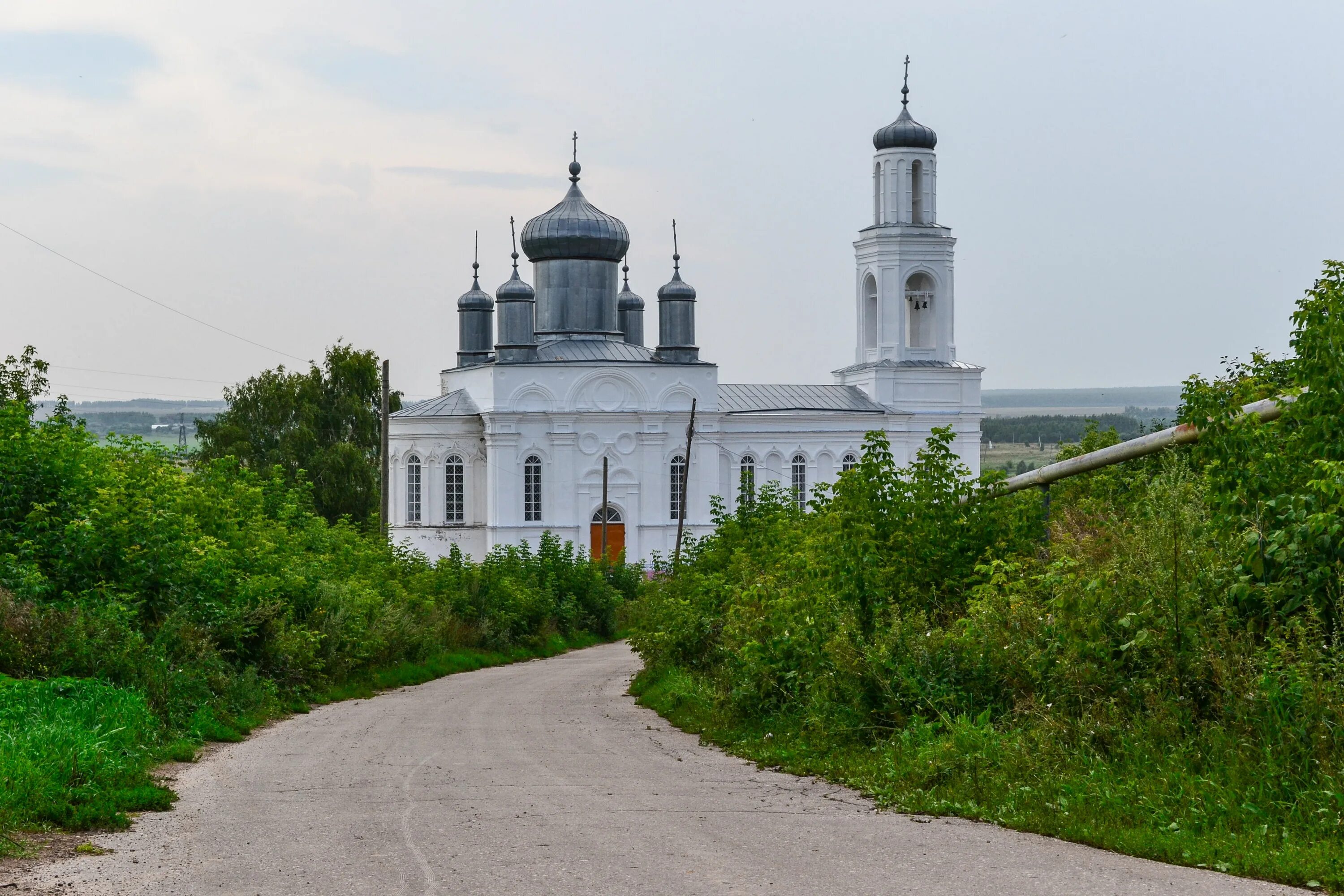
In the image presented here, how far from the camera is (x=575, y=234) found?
167 ft

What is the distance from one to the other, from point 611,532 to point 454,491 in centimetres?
459

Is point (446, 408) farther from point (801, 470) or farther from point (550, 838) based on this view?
point (550, 838)

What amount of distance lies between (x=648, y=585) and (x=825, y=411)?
25.0 m

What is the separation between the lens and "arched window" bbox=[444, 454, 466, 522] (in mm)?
47344

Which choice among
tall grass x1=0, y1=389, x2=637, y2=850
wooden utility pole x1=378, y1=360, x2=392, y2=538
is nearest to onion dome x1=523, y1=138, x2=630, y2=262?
wooden utility pole x1=378, y1=360, x2=392, y2=538

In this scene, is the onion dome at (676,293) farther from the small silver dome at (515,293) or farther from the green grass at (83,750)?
the green grass at (83,750)

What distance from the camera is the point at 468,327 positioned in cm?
5247

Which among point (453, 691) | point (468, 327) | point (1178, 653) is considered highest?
point (468, 327)

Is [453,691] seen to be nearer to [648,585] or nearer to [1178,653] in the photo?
[648,585]

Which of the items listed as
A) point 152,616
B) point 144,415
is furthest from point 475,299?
point 144,415

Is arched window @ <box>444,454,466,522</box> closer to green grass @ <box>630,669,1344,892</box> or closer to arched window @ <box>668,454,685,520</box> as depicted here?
arched window @ <box>668,454,685,520</box>

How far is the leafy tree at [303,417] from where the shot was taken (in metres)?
56.8

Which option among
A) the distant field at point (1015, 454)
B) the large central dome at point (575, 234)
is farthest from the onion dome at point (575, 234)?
the distant field at point (1015, 454)

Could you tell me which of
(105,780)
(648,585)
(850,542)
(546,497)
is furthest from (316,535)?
(546,497)
